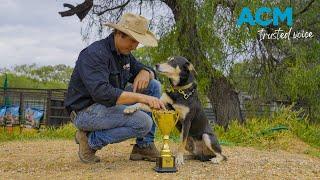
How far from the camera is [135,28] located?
4422 millimetres

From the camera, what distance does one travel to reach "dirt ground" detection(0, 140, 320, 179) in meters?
4.23

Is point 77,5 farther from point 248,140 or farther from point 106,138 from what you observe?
point 106,138

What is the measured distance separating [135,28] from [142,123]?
0.87 metres

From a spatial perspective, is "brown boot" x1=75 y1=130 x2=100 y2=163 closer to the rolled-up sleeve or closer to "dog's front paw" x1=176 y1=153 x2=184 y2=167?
the rolled-up sleeve

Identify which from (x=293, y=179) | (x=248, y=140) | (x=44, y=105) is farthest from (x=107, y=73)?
(x=44, y=105)

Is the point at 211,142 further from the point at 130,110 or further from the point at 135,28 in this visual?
the point at 135,28

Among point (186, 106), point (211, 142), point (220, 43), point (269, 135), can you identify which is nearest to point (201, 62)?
point (220, 43)

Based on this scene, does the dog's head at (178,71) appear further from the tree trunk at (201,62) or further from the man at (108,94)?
the tree trunk at (201,62)

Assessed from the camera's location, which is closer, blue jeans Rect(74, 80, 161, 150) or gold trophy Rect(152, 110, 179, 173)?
gold trophy Rect(152, 110, 179, 173)

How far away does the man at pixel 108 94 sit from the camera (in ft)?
13.7

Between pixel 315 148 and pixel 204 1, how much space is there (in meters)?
3.48

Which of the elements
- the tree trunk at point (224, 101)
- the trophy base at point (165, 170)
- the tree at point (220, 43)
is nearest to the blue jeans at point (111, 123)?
the trophy base at point (165, 170)

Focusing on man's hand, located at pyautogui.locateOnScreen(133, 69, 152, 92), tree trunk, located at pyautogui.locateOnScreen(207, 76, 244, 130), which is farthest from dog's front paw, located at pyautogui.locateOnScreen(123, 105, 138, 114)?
tree trunk, located at pyautogui.locateOnScreen(207, 76, 244, 130)

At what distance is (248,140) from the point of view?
8.08 metres
